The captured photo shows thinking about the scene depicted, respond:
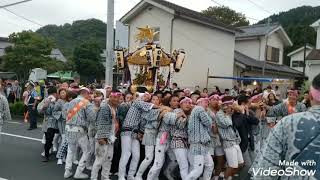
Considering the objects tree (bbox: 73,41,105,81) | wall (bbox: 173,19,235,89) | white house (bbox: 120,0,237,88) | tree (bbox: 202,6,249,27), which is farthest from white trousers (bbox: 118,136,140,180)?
tree (bbox: 73,41,105,81)

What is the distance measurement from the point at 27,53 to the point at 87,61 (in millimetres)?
6635

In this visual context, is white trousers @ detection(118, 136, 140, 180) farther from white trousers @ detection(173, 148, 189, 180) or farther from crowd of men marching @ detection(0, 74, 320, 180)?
white trousers @ detection(173, 148, 189, 180)

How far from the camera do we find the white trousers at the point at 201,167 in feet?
24.2

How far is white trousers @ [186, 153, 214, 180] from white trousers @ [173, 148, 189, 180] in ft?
0.51

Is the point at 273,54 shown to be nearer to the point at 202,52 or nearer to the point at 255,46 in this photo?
the point at 255,46

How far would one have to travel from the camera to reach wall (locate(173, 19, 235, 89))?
25688mm

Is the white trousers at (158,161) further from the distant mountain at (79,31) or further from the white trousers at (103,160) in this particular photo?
the distant mountain at (79,31)

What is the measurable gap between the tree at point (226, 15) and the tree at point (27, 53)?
1522 cm

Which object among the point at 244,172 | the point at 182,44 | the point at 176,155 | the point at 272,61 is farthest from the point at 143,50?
the point at 272,61

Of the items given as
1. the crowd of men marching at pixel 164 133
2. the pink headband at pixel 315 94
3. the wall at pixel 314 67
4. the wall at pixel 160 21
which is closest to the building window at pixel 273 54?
the wall at pixel 314 67

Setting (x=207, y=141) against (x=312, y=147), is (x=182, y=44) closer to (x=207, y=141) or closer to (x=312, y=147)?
(x=207, y=141)

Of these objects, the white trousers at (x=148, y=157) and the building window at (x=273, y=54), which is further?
the building window at (x=273, y=54)

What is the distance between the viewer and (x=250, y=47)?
32125mm

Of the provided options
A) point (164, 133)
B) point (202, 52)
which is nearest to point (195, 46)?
point (202, 52)
